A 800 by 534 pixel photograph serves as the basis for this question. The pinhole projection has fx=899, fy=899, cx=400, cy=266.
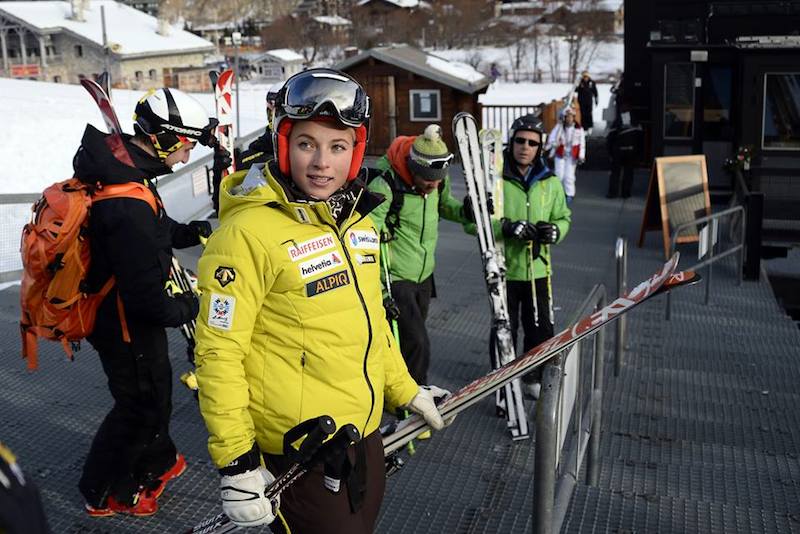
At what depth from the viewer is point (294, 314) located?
2.51 meters

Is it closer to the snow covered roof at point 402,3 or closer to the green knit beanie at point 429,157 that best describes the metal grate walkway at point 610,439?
the green knit beanie at point 429,157

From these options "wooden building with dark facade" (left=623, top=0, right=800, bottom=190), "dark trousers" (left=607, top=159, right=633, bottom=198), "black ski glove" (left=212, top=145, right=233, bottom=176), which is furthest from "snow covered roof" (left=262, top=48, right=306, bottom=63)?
"black ski glove" (left=212, top=145, right=233, bottom=176)

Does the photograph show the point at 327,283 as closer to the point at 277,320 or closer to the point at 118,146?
the point at 277,320

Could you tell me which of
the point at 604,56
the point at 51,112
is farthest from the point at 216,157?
the point at 604,56

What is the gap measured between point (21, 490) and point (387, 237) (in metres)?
3.79

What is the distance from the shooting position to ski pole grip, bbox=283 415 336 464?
2.45 meters

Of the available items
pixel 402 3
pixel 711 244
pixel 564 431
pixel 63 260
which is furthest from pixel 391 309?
pixel 402 3

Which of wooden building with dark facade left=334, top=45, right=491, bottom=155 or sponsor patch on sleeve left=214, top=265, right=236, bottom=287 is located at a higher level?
wooden building with dark facade left=334, top=45, right=491, bottom=155

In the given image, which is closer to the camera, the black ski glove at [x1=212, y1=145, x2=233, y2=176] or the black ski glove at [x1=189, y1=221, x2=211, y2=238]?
the black ski glove at [x1=189, y1=221, x2=211, y2=238]

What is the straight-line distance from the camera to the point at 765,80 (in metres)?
11.4

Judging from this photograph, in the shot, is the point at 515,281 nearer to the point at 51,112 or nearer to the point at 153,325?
the point at 153,325

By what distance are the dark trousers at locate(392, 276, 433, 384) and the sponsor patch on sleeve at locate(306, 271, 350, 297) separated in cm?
244

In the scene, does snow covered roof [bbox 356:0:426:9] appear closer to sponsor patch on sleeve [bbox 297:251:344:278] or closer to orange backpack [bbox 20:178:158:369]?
orange backpack [bbox 20:178:158:369]

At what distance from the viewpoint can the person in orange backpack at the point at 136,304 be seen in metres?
3.54
